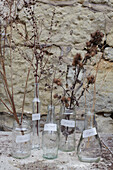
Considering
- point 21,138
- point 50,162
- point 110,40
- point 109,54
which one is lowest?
point 50,162

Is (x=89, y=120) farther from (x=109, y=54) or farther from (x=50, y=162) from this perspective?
(x=109, y=54)

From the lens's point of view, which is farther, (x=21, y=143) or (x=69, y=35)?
(x=69, y=35)

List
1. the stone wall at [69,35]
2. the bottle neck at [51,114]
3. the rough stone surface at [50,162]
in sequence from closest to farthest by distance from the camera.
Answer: the rough stone surface at [50,162], the bottle neck at [51,114], the stone wall at [69,35]

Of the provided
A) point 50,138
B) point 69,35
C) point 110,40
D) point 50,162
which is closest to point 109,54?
point 110,40

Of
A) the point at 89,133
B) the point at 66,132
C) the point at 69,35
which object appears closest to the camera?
the point at 89,133

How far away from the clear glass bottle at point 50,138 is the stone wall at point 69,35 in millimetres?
530

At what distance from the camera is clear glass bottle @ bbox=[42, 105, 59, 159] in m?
1.14

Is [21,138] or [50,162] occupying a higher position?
[21,138]

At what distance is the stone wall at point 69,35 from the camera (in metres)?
1.68

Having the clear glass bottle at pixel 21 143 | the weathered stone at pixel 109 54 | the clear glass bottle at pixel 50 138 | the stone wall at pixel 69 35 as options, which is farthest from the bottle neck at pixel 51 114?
the weathered stone at pixel 109 54

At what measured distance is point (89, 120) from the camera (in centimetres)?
111

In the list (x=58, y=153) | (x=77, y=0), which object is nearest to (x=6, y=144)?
(x=58, y=153)

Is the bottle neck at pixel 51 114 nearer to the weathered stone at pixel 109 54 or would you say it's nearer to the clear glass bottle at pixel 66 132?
the clear glass bottle at pixel 66 132

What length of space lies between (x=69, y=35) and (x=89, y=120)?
2.71 ft
